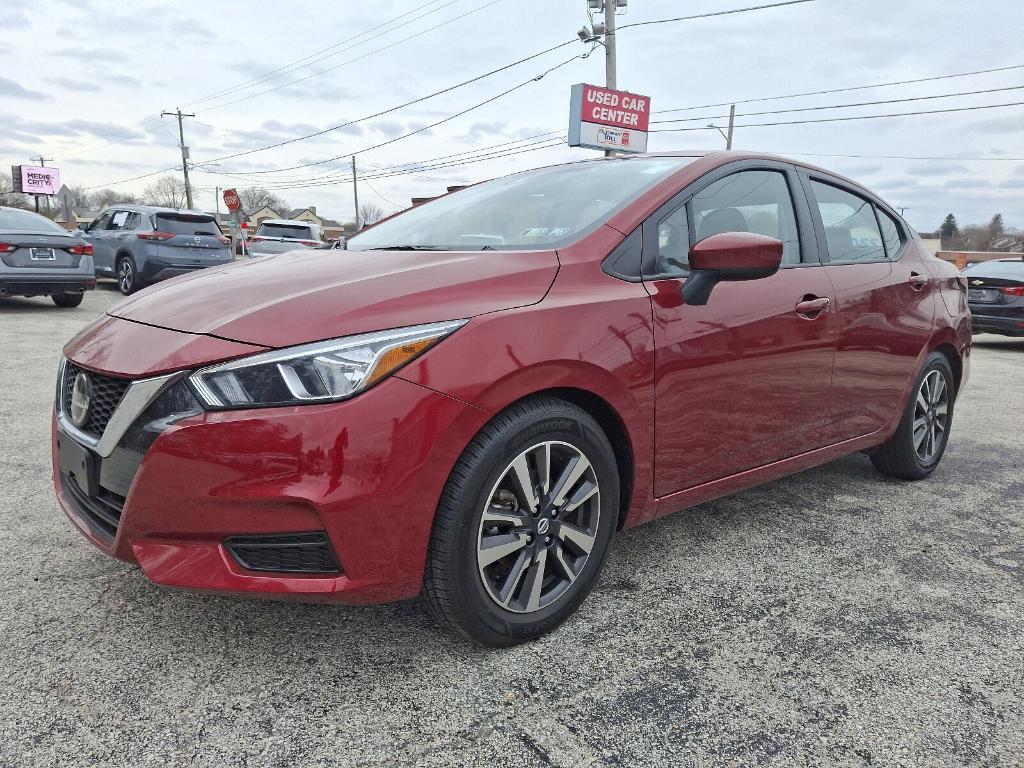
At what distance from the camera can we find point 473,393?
6.15 ft

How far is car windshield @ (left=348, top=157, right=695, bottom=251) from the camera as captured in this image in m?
2.53

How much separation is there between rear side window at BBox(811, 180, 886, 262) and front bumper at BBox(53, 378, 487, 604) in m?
2.11

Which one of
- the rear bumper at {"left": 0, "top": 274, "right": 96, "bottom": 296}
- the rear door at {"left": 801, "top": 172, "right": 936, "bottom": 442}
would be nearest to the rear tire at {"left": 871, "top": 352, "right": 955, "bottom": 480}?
the rear door at {"left": 801, "top": 172, "right": 936, "bottom": 442}

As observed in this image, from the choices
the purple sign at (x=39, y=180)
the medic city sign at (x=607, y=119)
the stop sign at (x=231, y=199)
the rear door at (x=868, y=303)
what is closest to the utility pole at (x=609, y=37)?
the medic city sign at (x=607, y=119)

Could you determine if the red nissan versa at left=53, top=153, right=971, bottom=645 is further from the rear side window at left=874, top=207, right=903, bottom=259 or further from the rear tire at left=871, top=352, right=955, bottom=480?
the rear tire at left=871, top=352, right=955, bottom=480

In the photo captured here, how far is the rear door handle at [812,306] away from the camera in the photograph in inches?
112

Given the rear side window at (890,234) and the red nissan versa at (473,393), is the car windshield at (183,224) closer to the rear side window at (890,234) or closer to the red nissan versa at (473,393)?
the red nissan versa at (473,393)

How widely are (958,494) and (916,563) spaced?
1.11 metres

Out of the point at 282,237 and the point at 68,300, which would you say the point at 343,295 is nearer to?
the point at 68,300

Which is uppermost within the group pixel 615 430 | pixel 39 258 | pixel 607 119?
pixel 607 119

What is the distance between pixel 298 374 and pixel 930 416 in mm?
3410

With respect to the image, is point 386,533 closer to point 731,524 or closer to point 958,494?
point 731,524

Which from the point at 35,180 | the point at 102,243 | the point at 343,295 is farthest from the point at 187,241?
the point at 35,180

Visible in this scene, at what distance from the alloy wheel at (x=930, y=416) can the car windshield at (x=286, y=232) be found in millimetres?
13747
